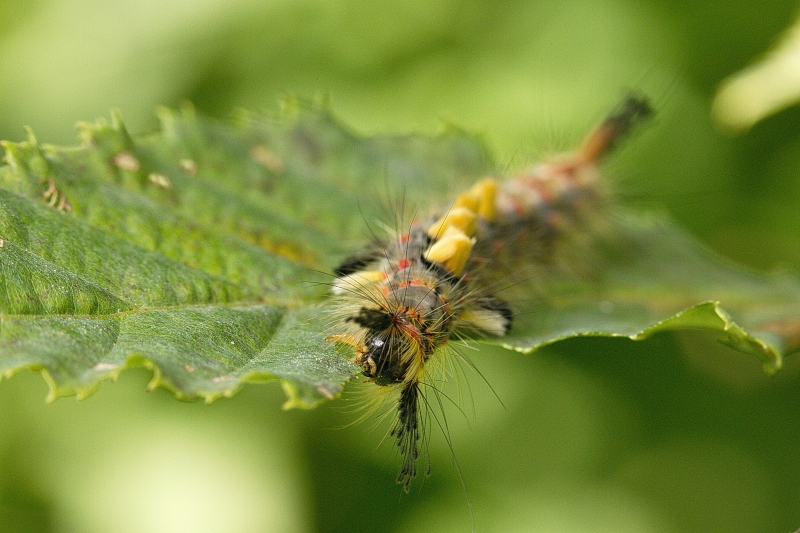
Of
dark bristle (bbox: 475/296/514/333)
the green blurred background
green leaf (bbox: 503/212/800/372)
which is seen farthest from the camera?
the green blurred background

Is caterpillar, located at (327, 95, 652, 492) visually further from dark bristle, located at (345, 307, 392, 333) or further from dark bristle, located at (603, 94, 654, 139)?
dark bristle, located at (603, 94, 654, 139)

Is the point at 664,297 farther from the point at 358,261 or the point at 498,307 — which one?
the point at 358,261

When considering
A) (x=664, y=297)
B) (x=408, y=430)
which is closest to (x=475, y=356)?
(x=664, y=297)

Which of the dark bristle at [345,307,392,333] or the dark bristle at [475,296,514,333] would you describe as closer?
the dark bristle at [345,307,392,333]

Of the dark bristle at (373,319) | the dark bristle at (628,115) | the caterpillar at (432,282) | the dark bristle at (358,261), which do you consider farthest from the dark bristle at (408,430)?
the dark bristle at (628,115)

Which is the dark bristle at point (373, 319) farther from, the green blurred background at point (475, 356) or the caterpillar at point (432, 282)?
the green blurred background at point (475, 356)

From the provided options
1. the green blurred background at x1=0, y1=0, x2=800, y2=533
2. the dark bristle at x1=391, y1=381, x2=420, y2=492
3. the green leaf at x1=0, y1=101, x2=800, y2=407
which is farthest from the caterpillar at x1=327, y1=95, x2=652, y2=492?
→ the green blurred background at x1=0, y1=0, x2=800, y2=533
